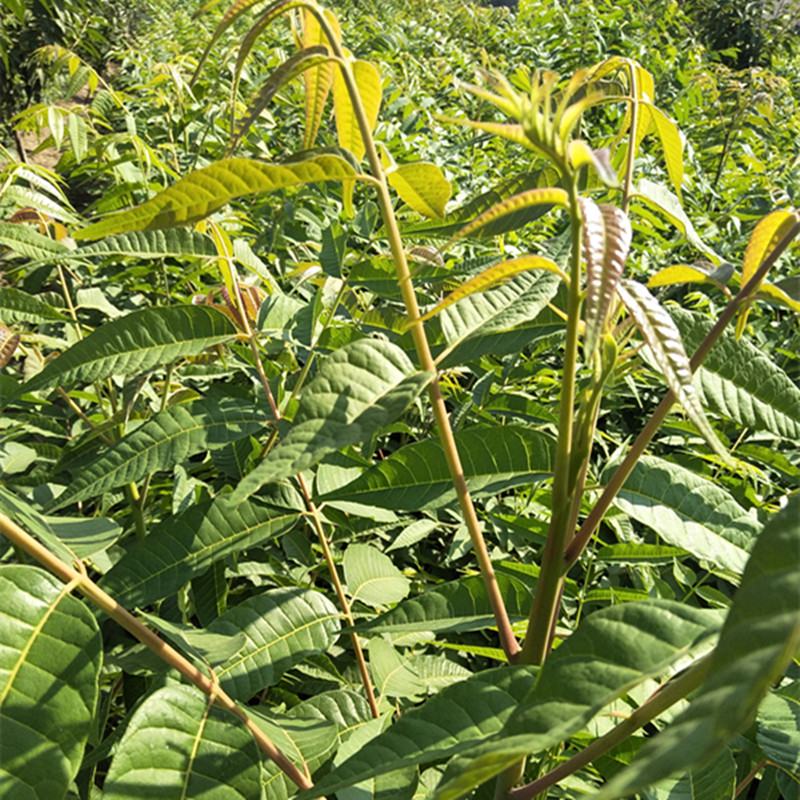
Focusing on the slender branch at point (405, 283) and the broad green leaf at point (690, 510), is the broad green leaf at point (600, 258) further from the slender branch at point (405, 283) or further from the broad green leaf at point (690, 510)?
the broad green leaf at point (690, 510)

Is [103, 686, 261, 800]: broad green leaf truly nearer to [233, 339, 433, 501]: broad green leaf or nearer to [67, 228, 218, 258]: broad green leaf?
[233, 339, 433, 501]: broad green leaf

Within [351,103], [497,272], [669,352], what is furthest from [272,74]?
[669,352]

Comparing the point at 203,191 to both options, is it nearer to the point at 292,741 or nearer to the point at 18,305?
the point at 292,741

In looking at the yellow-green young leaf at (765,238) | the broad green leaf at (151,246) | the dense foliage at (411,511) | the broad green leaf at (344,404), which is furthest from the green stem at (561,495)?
the broad green leaf at (151,246)

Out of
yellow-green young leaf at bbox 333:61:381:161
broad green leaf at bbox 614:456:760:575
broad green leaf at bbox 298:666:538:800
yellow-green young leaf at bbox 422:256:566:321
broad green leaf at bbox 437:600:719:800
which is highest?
yellow-green young leaf at bbox 333:61:381:161

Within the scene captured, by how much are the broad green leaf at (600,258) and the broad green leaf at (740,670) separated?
15 cm

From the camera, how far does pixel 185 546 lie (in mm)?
772

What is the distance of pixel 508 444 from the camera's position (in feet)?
2.31

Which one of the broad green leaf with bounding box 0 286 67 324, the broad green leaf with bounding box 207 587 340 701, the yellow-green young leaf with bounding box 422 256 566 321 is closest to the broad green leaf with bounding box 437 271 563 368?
the yellow-green young leaf with bounding box 422 256 566 321

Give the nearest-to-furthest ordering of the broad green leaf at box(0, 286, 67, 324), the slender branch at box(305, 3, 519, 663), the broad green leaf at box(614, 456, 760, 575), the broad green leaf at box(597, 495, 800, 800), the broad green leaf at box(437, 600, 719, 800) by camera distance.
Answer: the broad green leaf at box(597, 495, 800, 800) → the broad green leaf at box(437, 600, 719, 800) → the slender branch at box(305, 3, 519, 663) → the broad green leaf at box(614, 456, 760, 575) → the broad green leaf at box(0, 286, 67, 324)

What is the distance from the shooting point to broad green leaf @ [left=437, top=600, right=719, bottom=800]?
36 centimetres

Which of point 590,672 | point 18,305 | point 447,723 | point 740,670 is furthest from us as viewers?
point 18,305

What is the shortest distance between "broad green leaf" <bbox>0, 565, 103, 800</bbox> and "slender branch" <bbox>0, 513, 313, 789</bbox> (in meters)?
0.01

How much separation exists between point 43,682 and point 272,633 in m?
0.29
